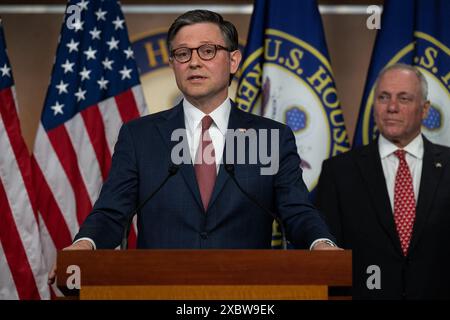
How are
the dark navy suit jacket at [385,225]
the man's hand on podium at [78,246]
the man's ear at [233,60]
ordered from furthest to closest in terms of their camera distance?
the dark navy suit jacket at [385,225], the man's ear at [233,60], the man's hand on podium at [78,246]

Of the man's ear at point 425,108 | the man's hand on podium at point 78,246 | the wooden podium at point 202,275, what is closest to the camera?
the wooden podium at point 202,275

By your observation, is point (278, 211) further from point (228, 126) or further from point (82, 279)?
point (82, 279)

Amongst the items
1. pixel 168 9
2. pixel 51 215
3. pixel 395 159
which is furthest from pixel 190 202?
pixel 168 9

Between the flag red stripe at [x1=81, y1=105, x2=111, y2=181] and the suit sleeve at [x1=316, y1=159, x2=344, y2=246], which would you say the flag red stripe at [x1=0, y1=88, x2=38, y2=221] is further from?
the suit sleeve at [x1=316, y1=159, x2=344, y2=246]

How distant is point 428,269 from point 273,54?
1.43 meters

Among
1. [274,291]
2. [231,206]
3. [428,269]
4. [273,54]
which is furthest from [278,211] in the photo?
[273,54]

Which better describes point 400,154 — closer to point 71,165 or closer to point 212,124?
point 212,124

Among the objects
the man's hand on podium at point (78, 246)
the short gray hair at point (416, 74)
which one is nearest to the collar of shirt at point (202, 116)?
the man's hand on podium at point (78, 246)

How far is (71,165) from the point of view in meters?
4.12

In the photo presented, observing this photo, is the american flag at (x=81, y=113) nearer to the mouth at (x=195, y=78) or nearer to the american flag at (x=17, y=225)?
the american flag at (x=17, y=225)

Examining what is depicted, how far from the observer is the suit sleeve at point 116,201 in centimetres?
234

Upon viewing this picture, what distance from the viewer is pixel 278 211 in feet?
8.38

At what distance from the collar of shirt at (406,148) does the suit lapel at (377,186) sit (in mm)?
28
